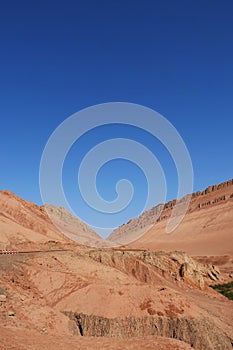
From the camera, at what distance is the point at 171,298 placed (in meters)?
16.6

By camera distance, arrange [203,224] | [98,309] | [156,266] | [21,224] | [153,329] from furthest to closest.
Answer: [203,224]
[21,224]
[156,266]
[98,309]
[153,329]

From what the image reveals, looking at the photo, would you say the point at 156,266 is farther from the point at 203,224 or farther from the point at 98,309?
the point at 203,224

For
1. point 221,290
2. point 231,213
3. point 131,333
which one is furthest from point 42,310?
point 231,213

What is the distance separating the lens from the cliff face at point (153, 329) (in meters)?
14.7

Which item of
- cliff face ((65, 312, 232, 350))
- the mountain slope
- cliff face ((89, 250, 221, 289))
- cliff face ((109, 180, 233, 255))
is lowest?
cliff face ((65, 312, 232, 350))

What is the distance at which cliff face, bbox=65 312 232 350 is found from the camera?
14734 millimetres

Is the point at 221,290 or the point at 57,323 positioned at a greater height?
the point at 221,290

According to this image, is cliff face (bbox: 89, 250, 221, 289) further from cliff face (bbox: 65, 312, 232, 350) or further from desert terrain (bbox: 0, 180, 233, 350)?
cliff face (bbox: 65, 312, 232, 350)

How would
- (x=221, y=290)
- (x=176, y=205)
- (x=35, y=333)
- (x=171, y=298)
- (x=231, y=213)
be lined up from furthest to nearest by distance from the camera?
(x=176, y=205)
(x=231, y=213)
(x=221, y=290)
(x=171, y=298)
(x=35, y=333)

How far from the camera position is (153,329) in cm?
1503

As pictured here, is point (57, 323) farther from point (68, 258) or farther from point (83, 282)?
point (68, 258)

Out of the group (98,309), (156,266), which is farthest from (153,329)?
(156,266)

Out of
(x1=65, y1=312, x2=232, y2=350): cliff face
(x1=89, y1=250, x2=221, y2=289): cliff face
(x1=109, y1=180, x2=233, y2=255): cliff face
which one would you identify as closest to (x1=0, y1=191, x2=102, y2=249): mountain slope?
(x1=89, y1=250, x2=221, y2=289): cliff face

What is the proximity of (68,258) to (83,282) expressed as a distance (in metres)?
5.03
